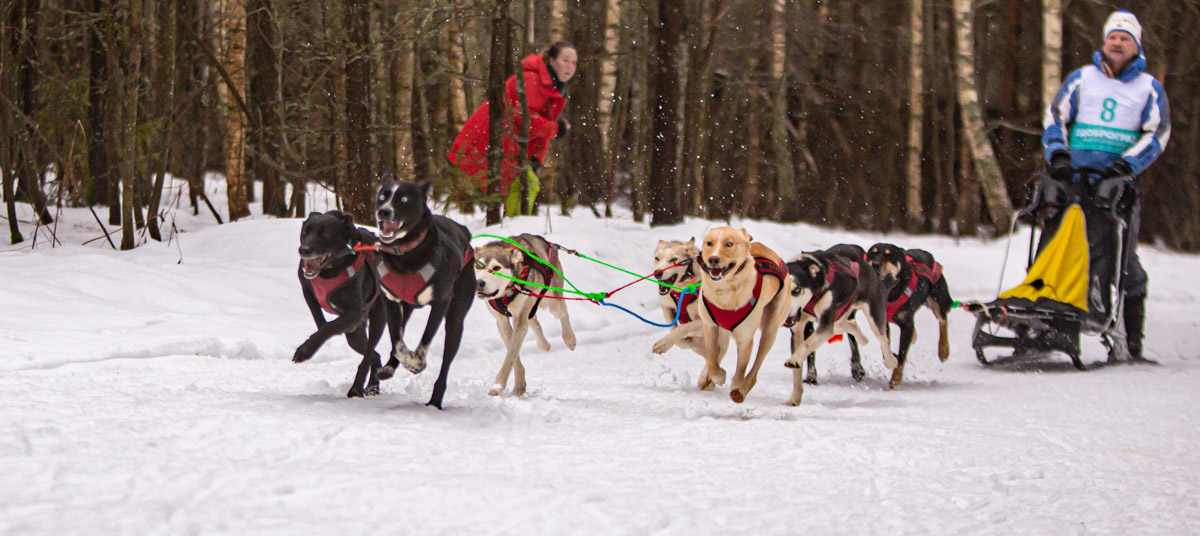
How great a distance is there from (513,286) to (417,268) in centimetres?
130

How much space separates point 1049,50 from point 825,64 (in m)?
6.89

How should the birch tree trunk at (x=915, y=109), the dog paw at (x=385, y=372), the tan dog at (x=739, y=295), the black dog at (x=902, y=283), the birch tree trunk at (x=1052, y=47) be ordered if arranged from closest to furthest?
the dog paw at (x=385, y=372), the tan dog at (x=739, y=295), the black dog at (x=902, y=283), the birch tree trunk at (x=1052, y=47), the birch tree trunk at (x=915, y=109)

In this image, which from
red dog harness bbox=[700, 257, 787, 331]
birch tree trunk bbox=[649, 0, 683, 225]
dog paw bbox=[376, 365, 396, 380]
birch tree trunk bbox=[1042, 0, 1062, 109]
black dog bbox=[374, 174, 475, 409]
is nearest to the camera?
black dog bbox=[374, 174, 475, 409]

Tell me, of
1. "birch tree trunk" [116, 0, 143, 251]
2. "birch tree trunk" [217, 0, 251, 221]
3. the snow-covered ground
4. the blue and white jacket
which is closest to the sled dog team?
the snow-covered ground

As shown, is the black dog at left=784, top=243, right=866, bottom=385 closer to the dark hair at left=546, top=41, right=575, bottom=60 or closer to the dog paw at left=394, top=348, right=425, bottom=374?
the dog paw at left=394, top=348, right=425, bottom=374

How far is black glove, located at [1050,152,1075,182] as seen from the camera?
7.79 metres

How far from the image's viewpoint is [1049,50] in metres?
16.3

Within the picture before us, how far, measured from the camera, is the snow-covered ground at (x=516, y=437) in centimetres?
274

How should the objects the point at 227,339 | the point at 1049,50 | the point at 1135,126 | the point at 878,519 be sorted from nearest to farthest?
1. the point at 878,519
2. the point at 227,339
3. the point at 1135,126
4. the point at 1049,50

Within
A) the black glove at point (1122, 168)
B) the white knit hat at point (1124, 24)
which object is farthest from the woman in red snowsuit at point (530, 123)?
the black glove at point (1122, 168)

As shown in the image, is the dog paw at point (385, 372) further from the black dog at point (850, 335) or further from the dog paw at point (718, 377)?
the black dog at point (850, 335)

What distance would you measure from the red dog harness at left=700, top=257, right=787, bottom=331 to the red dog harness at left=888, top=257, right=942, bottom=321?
1.73m

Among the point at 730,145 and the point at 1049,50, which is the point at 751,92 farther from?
the point at 1049,50

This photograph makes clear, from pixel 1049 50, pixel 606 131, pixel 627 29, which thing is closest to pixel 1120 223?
pixel 1049 50
